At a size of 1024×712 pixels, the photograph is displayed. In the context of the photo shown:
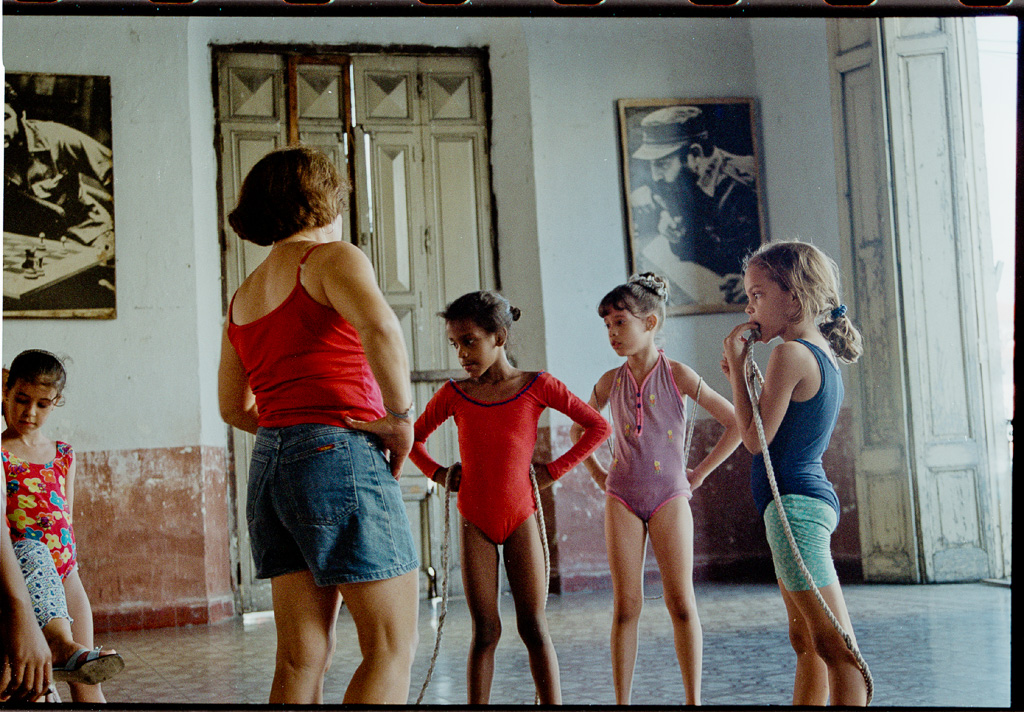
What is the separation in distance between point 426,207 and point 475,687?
3.95 meters

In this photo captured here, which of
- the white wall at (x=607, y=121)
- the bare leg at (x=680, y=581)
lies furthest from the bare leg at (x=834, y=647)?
the white wall at (x=607, y=121)

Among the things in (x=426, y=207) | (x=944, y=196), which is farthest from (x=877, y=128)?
(x=426, y=207)

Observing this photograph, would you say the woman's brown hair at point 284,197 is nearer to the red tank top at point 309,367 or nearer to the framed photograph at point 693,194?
the red tank top at point 309,367

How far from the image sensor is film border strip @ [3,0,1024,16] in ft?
5.39

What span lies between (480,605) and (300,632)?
0.64 m

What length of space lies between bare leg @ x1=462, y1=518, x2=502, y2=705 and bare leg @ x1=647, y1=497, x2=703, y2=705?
0.44 meters

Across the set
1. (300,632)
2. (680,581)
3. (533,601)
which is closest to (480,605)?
(533,601)

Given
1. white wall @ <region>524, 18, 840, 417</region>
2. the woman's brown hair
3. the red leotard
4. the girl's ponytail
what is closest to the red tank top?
the woman's brown hair

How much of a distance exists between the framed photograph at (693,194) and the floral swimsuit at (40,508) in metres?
3.68

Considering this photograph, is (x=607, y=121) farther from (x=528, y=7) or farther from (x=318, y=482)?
(x=318, y=482)

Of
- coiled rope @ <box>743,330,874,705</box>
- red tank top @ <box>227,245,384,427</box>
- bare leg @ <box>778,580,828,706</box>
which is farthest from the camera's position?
bare leg @ <box>778,580,828,706</box>

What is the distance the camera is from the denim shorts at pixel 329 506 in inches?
67.6

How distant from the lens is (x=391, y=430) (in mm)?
1781

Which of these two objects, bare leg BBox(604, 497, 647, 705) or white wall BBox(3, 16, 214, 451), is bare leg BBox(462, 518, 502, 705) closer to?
bare leg BBox(604, 497, 647, 705)
